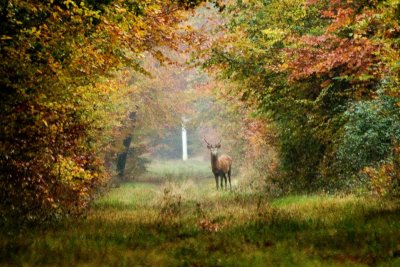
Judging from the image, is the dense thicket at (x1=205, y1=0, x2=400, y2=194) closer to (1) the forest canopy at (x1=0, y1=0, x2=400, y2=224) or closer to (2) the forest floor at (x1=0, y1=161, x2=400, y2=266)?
(1) the forest canopy at (x1=0, y1=0, x2=400, y2=224)

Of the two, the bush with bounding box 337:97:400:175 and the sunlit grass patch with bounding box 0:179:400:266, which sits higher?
the bush with bounding box 337:97:400:175

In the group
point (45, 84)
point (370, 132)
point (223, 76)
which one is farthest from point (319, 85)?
point (45, 84)

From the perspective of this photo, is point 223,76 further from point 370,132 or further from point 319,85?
point 370,132

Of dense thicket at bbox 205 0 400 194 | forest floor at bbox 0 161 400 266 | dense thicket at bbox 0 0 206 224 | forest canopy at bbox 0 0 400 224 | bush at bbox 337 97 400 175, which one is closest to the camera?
forest floor at bbox 0 161 400 266

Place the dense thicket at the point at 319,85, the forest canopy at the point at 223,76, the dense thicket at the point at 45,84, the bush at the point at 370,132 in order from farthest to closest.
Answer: the dense thicket at the point at 319,85 → the bush at the point at 370,132 → the forest canopy at the point at 223,76 → the dense thicket at the point at 45,84

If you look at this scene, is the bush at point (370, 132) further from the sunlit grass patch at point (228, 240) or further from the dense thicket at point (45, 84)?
the dense thicket at point (45, 84)

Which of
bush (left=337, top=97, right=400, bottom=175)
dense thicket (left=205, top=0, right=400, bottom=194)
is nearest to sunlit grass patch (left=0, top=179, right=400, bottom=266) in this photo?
bush (left=337, top=97, right=400, bottom=175)

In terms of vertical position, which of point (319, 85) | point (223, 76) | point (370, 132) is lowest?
point (370, 132)

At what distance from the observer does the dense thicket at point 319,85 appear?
1243cm

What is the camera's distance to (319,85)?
16.0 m

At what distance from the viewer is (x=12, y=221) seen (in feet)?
29.2

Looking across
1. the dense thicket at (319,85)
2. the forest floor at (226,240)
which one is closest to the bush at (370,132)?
the dense thicket at (319,85)

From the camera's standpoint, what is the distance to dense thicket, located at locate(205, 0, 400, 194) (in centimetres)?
1243

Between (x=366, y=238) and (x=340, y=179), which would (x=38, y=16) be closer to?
(x=366, y=238)
